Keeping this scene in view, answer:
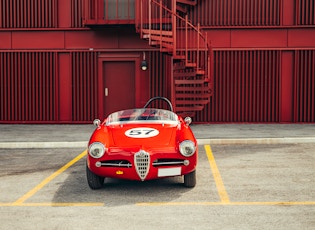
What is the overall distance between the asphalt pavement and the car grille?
227 inches

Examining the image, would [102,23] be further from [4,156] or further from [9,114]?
[4,156]

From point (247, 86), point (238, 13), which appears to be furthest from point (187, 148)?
point (238, 13)

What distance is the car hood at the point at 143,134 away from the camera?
743 cm

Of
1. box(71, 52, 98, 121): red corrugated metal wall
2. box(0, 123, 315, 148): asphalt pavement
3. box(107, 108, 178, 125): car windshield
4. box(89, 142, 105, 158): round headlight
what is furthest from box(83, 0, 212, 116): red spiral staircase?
box(89, 142, 105, 158): round headlight

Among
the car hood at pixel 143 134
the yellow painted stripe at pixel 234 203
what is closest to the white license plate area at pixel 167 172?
the car hood at pixel 143 134

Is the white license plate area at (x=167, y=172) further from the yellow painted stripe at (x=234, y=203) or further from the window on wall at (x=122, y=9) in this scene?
the window on wall at (x=122, y=9)

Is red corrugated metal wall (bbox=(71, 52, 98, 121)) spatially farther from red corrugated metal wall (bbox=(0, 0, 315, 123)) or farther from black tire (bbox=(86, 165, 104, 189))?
black tire (bbox=(86, 165, 104, 189))

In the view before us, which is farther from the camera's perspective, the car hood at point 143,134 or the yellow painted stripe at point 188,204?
the car hood at point 143,134

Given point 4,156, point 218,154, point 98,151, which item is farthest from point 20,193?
point 218,154

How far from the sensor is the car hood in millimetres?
7426

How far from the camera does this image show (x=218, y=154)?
11086 millimetres

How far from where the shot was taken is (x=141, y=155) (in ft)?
23.4

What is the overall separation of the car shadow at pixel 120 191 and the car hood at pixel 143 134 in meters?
0.70

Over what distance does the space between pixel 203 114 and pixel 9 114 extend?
23.4 feet
